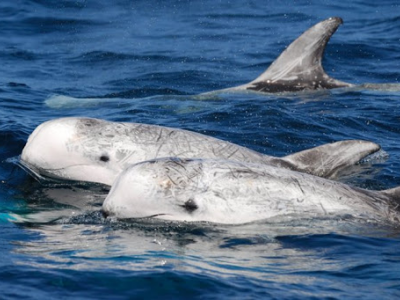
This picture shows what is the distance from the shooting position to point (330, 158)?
1045cm

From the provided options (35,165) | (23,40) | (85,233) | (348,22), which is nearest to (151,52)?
(23,40)

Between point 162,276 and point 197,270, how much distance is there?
32 centimetres

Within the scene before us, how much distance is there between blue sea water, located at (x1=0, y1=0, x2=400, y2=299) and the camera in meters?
7.25

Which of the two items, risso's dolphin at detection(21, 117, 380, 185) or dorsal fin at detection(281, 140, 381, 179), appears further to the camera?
dorsal fin at detection(281, 140, 381, 179)

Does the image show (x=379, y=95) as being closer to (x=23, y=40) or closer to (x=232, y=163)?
(x=232, y=163)

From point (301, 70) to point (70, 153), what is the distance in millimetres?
7558

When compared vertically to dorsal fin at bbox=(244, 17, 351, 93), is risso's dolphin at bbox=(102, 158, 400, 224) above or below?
below

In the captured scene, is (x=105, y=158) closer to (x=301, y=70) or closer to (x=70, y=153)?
(x=70, y=153)

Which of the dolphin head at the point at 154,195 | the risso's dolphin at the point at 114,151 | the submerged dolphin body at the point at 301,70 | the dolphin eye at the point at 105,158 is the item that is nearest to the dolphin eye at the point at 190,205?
the dolphin head at the point at 154,195

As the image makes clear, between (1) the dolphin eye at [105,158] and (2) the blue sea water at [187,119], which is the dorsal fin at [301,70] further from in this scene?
(1) the dolphin eye at [105,158]

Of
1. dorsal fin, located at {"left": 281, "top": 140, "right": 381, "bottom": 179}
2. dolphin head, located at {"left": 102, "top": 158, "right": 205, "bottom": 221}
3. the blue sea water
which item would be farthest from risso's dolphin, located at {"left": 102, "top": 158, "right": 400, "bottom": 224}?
dorsal fin, located at {"left": 281, "top": 140, "right": 381, "bottom": 179}

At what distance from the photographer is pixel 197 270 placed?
7.35 metres

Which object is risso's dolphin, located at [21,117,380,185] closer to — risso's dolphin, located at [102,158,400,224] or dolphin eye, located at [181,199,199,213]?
risso's dolphin, located at [102,158,400,224]

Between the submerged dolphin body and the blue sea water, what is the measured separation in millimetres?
357
